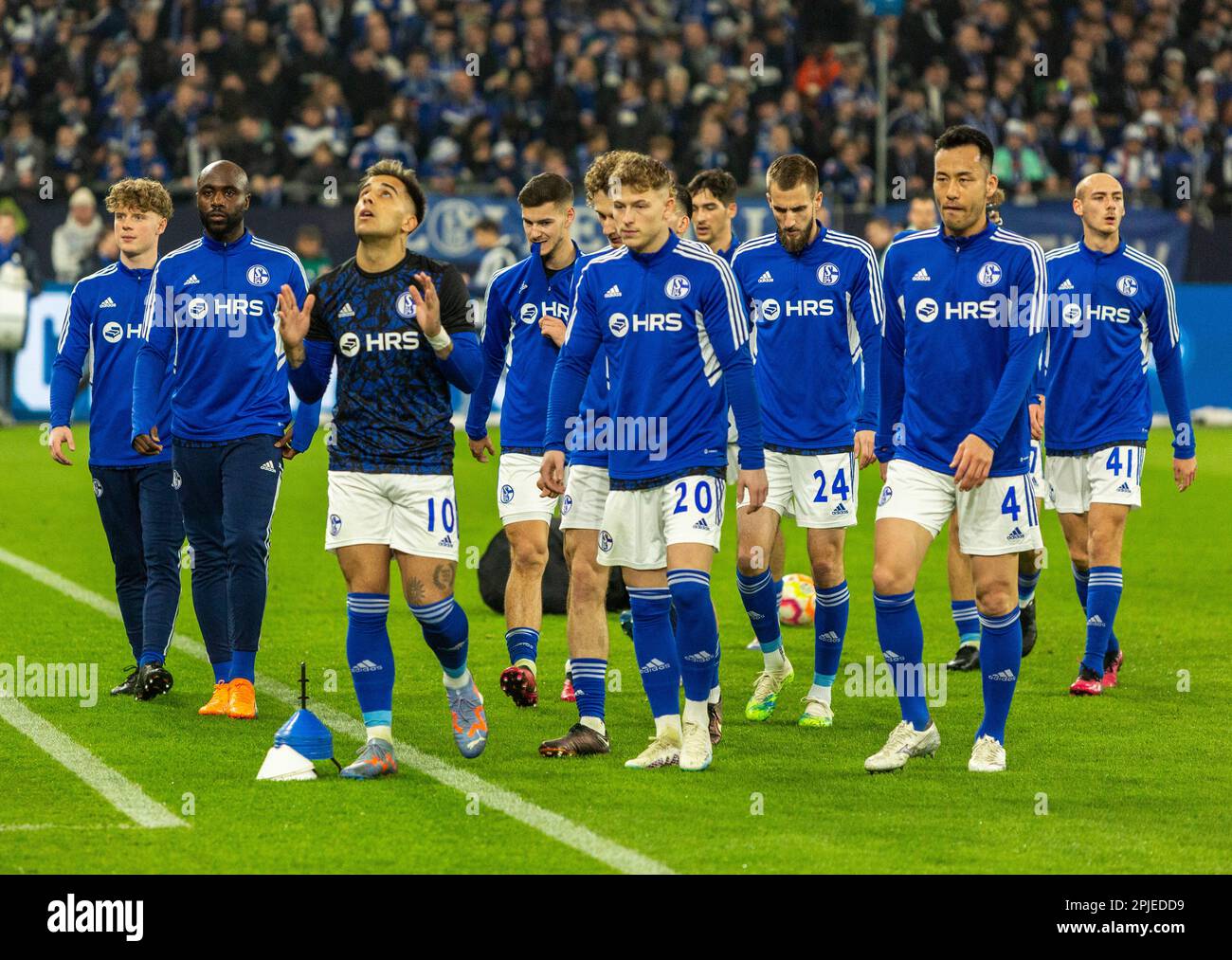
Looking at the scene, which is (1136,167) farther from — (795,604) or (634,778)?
(634,778)

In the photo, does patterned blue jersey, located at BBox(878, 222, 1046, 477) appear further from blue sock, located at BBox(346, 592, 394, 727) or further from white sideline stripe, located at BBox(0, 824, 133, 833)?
white sideline stripe, located at BBox(0, 824, 133, 833)

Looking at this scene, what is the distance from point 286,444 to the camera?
806cm

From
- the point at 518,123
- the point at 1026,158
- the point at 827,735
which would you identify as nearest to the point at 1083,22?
the point at 1026,158

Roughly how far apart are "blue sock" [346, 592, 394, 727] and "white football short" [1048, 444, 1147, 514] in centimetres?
391

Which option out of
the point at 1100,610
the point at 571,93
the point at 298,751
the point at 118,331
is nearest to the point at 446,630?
the point at 298,751

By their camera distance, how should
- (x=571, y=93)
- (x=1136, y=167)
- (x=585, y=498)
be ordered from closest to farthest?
(x=585, y=498) < (x=571, y=93) < (x=1136, y=167)

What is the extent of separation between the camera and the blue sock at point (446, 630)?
7.15m

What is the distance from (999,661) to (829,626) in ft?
4.74

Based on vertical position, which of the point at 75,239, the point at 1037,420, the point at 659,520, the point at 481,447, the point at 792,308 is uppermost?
the point at 75,239

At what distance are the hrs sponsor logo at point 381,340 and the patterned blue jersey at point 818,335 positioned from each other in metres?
2.29

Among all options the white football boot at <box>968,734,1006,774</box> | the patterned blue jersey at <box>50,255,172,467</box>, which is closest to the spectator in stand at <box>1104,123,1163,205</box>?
the patterned blue jersey at <box>50,255,172,467</box>
